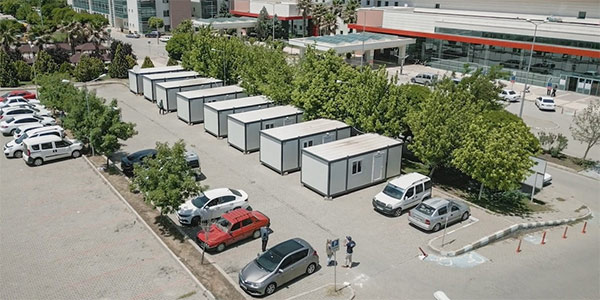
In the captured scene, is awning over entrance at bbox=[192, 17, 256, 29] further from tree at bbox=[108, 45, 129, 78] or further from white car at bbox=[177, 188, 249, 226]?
white car at bbox=[177, 188, 249, 226]

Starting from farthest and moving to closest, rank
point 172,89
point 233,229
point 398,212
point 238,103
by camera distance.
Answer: point 172,89 → point 238,103 → point 398,212 → point 233,229

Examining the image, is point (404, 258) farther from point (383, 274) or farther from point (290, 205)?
point (290, 205)

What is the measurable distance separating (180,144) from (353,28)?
6243cm

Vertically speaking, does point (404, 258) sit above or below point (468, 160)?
below

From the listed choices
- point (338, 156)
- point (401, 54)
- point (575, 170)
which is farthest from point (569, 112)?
point (338, 156)

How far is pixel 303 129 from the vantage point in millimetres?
32219

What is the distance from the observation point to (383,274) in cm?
2022

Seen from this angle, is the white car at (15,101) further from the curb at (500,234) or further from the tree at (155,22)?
the tree at (155,22)

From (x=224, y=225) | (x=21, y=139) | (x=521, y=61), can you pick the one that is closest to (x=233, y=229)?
(x=224, y=225)

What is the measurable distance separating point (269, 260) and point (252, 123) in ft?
51.9

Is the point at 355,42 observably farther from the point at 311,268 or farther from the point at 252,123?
the point at 311,268

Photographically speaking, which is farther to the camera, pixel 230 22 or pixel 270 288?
pixel 230 22

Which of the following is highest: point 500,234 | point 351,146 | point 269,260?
point 351,146

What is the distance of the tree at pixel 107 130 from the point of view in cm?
2919
